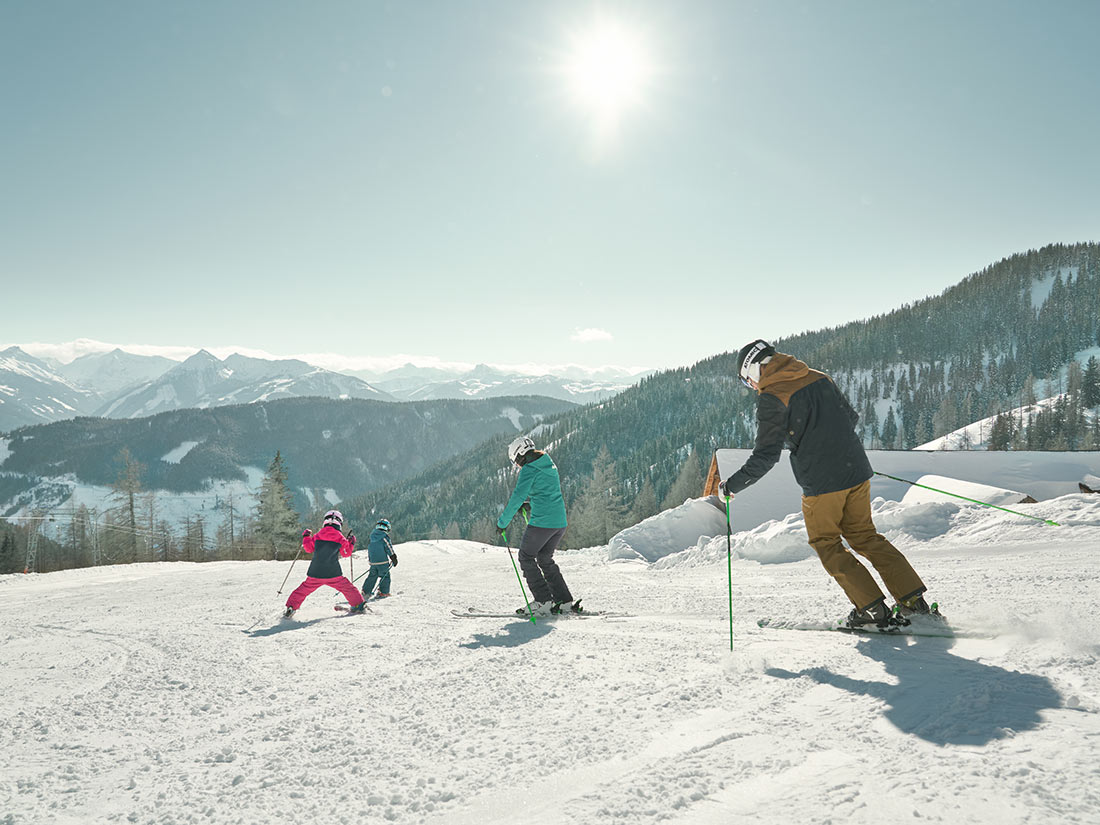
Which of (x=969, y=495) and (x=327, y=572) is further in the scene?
(x=969, y=495)

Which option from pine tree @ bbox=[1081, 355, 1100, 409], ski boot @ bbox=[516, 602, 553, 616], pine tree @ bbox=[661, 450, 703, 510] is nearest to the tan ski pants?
ski boot @ bbox=[516, 602, 553, 616]

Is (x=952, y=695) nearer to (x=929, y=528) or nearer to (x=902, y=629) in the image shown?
(x=902, y=629)

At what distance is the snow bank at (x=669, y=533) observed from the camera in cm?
1528

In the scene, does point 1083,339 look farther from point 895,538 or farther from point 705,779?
point 705,779

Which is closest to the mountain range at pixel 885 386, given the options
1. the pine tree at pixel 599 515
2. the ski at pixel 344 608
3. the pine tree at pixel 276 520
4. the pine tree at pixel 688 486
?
the pine tree at pixel 688 486

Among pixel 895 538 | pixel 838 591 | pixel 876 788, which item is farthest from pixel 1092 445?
pixel 876 788

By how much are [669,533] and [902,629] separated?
1184 centimetres

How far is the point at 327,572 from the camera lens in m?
8.08

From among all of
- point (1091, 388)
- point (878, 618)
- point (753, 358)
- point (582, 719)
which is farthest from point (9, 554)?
point (1091, 388)

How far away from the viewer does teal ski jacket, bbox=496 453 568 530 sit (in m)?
6.87

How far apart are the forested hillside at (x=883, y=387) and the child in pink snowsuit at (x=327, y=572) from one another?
96.2 m

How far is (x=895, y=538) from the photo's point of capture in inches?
393

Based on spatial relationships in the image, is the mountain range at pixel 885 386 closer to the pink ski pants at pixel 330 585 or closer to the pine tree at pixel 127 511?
the pine tree at pixel 127 511

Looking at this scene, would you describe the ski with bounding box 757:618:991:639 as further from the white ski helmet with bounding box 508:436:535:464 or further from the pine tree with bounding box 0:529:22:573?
the pine tree with bounding box 0:529:22:573
